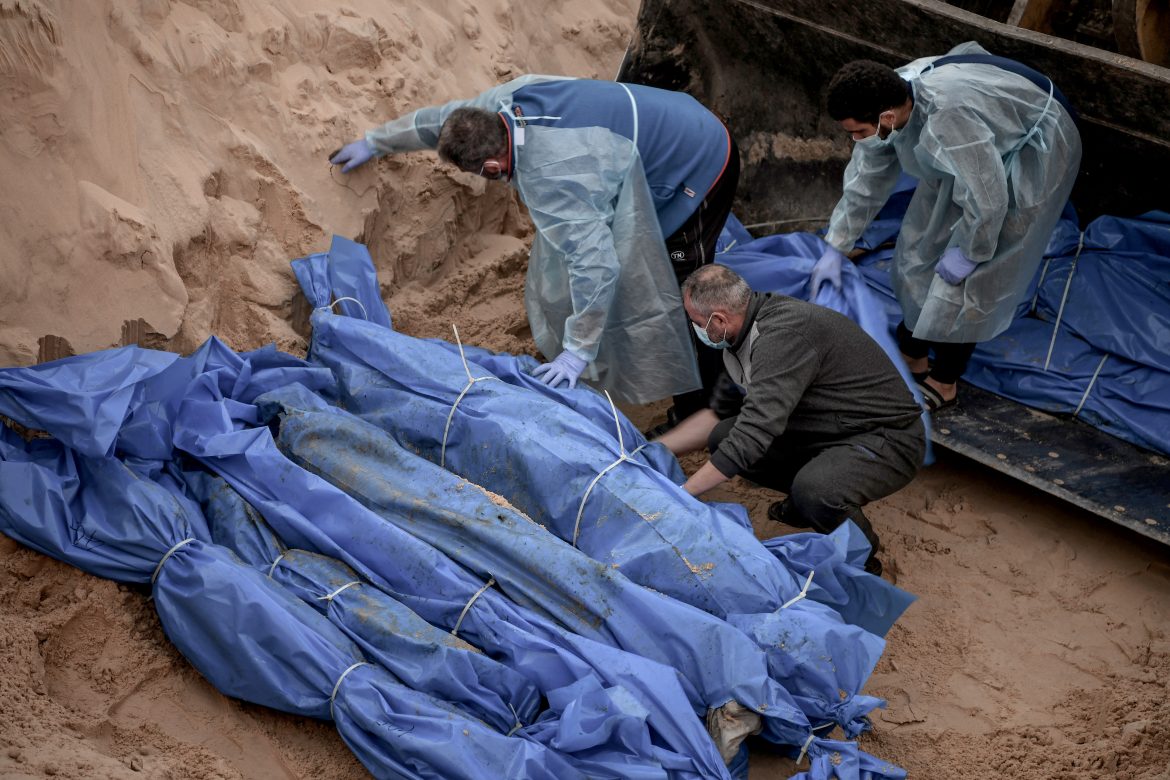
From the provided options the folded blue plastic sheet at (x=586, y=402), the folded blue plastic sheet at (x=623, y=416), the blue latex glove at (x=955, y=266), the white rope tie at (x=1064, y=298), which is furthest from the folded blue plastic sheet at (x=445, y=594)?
the white rope tie at (x=1064, y=298)

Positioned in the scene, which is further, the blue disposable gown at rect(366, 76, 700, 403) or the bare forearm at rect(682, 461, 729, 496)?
the blue disposable gown at rect(366, 76, 700, 403)

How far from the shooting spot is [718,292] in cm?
324

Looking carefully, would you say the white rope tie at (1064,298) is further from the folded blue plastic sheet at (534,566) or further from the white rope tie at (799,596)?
the folded blue plastic sheet at (534,566)

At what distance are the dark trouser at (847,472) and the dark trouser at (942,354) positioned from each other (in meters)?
0.56

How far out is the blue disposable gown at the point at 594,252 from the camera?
346 centimetres

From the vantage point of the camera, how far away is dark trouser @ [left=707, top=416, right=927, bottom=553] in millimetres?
3287

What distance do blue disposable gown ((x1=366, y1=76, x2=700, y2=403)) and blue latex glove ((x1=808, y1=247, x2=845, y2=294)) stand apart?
22.0 inches

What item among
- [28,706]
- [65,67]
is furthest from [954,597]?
[65,67]

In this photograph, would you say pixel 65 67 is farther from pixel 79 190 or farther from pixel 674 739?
pixel 674 739

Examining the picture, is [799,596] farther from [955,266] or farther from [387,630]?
[955,266]

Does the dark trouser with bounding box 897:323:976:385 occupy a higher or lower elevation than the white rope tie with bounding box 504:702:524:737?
higher

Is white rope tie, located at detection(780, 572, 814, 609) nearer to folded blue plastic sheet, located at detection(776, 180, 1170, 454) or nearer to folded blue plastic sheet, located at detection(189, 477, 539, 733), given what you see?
folded blue plastic sheet, located at detection(189, 477, 539, 733)

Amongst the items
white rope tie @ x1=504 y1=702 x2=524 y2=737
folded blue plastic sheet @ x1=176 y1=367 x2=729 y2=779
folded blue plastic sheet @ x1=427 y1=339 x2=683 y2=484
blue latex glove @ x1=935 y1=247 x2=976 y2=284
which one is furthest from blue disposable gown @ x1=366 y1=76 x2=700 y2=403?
white rope tie @ x1=504 y1=702 x2=524 y2=737

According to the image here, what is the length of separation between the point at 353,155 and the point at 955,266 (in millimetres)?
2130
